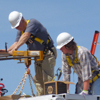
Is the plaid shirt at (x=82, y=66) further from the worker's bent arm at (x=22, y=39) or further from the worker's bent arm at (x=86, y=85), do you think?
the worker's bent arm at (x=22, y=39)

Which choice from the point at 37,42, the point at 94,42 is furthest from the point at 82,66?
the point at 94,42

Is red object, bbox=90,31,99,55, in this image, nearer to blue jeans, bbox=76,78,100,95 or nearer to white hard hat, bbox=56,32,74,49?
blue jeans, bbox=76,78,100,95

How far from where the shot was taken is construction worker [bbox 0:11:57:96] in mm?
9408

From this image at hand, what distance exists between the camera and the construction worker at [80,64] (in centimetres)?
752

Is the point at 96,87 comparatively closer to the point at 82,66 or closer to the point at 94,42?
the point at 82,66

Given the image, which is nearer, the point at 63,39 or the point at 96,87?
the point at 63,39

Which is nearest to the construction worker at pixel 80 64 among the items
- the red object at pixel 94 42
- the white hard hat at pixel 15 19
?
the white hard hat at pixel 15 19

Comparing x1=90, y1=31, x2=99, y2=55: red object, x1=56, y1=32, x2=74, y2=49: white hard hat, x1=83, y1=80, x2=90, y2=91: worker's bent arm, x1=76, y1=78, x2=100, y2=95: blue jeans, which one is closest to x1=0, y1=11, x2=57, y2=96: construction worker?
x1=56, y1=32, x2=74, y2=49: white hard hat

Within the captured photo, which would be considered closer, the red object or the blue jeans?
the blue jeans

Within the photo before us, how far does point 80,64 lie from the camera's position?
769 centimetres

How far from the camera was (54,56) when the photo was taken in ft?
32.4

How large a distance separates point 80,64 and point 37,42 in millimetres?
Answer: 2175

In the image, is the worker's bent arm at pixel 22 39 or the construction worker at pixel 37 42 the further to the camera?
the construction worker at pixel 37 42

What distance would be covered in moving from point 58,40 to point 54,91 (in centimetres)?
131
